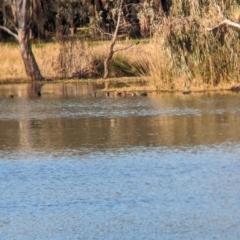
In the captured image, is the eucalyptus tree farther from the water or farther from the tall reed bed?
the water

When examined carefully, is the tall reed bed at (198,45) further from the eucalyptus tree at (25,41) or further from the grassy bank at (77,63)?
the eucalyptus tree at (25,41)

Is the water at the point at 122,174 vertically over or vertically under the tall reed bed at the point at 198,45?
under

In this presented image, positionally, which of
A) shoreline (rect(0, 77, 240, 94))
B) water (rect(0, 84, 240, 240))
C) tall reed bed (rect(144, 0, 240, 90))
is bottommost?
shoreline (rect(0, 77, 240, 94))

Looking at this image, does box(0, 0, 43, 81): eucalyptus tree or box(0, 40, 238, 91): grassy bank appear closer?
box(0, 0, 43, 81): eucalyptus tree

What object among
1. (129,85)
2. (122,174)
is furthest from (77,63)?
(122,174)

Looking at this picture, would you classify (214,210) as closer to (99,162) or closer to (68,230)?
(68,230)

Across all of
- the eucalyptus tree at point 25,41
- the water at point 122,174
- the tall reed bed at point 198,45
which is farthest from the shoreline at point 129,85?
the water at point 122,174

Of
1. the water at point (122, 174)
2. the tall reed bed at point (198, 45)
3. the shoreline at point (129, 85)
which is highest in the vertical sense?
the tall reed bed at point (198, 45)

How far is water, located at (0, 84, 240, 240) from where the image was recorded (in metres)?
8.22

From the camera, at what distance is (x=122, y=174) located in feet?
35.4

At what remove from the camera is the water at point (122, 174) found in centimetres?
822

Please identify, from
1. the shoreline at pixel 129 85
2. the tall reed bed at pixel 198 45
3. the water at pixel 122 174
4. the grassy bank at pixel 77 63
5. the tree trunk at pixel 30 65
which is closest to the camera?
the water at pixel 122 174

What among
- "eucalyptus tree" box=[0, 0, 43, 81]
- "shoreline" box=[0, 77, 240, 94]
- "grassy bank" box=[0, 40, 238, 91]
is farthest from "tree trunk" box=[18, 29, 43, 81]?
"grassy bank" box=[0, 40, 238, 91]

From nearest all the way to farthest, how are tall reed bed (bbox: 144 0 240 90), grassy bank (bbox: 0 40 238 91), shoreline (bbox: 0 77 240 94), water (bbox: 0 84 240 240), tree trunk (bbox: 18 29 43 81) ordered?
water (bbox: 0 84 240 240) → tall reed bed (bbox: 144 0 240 90) → shoreline (bbox: 0 77 240 94) → tree trunk (bbox: 18 29 43 81) → grassy bank (bbox: 0 40 238 91)
